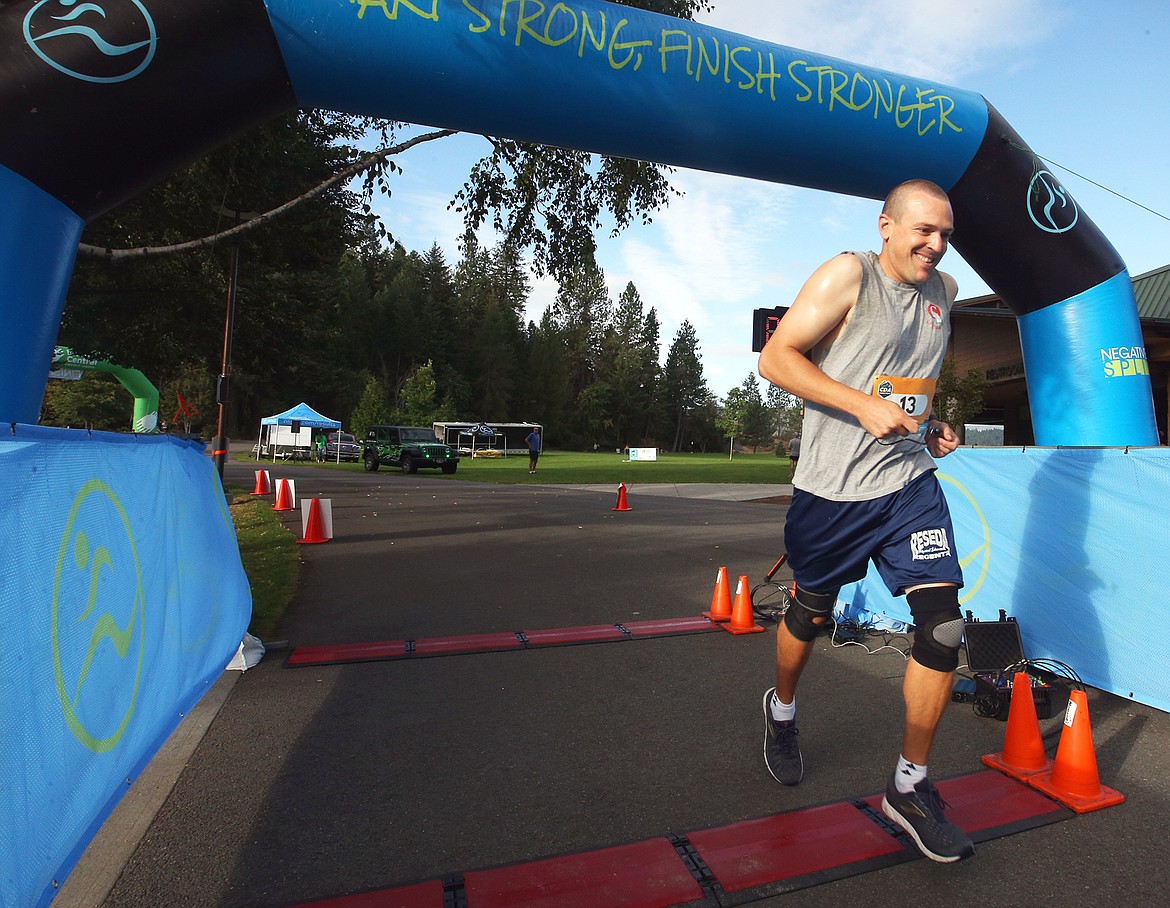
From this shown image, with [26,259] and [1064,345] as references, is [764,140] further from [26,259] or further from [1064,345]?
[26,259]

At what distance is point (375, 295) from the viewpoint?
8488cm

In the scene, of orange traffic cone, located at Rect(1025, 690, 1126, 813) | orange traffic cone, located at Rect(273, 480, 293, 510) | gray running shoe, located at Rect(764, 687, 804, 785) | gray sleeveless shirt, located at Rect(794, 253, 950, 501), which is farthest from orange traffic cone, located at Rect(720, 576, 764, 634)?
orange traffic cone, located at Rect(273, 480, 293, 510)

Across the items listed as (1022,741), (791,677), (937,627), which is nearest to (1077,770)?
(1022,741)

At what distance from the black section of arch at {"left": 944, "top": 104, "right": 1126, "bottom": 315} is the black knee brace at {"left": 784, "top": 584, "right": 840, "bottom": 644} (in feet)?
13.5

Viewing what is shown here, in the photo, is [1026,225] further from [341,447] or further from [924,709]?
[341,447]

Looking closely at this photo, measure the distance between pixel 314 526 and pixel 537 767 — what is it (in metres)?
8.13

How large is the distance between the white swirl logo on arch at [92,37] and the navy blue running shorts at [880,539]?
→ 4016 mm

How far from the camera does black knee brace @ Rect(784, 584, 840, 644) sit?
3074 millimetres

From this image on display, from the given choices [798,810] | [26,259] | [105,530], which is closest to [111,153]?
[26,259]

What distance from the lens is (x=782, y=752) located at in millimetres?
3115

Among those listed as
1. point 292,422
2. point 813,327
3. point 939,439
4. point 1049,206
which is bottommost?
point 292,422

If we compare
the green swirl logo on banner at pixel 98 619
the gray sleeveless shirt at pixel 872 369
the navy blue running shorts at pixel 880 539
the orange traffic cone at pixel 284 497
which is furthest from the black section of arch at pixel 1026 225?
the orange traffic cone at pixel 284 497

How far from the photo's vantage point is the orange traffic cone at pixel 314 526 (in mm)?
10438

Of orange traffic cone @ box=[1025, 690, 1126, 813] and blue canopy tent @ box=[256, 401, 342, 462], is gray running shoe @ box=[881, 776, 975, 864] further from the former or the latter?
blue canopy tent @ box=[256, 401, 342, 462]
